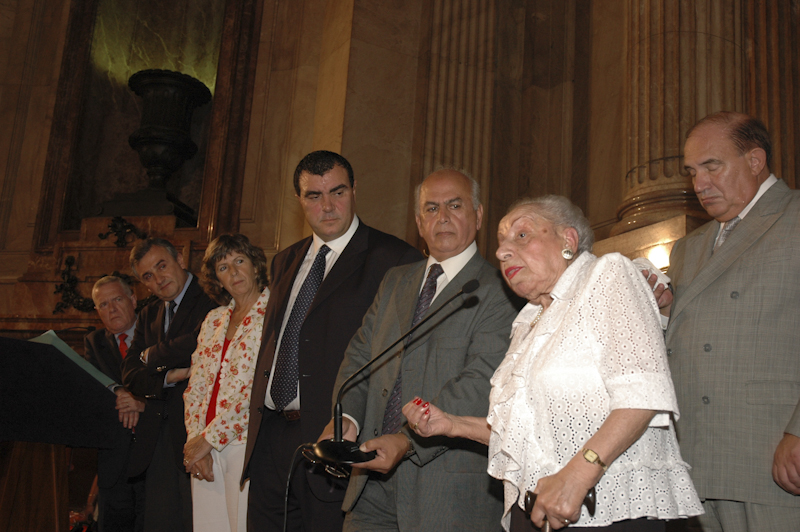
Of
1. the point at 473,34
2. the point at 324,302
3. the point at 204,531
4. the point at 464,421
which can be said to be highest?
the point at 473,34

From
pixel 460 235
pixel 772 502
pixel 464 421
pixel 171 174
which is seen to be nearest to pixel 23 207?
pixel 171 174

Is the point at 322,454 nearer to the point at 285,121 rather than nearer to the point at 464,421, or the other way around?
the point at 464,421

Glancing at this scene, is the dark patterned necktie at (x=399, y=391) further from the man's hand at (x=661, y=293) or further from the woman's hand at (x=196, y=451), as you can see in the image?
the woman's hand at (x=196, y=451)

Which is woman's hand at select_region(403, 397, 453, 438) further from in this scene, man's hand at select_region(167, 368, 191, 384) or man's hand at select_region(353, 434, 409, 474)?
man's hand at select_region(167, 368, 191, 384)

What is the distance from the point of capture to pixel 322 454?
184 centimetres

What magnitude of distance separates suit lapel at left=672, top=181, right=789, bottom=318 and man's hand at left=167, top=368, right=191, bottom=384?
236 centimetres

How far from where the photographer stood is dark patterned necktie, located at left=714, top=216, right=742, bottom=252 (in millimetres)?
2172

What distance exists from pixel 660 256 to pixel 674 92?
989mm

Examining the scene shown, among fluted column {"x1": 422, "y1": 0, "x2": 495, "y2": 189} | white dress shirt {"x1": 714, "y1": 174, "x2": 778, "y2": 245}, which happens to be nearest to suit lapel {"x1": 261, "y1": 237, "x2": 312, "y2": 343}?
white dress shirt {"x1": 714, "y1": 174, "x2": 778, "y2": 245}

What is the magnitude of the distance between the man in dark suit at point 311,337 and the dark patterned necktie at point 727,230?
1198 millimetres

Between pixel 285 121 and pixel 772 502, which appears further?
pixel 285 121

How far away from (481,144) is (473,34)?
910 millimetres

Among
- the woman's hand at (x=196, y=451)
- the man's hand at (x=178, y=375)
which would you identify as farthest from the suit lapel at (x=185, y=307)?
the woman's hand at (x=196, y=451)

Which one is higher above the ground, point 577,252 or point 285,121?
point 285,121
